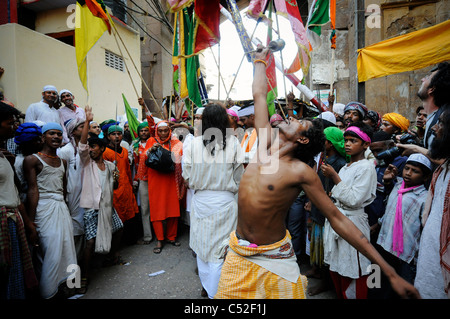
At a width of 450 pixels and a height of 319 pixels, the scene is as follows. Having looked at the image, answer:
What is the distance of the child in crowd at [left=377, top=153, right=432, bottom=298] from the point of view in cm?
248

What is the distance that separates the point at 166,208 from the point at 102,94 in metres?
7.12

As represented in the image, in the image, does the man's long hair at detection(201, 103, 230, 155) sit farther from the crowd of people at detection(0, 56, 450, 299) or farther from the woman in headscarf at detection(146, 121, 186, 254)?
the woman in headscarf at detection(146, 121, 186, 254)

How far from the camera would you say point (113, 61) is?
10.3 metres

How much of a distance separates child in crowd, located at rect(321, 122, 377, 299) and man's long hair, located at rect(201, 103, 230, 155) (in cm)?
114

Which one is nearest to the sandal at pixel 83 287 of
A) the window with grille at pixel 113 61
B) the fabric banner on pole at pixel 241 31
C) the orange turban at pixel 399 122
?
the fabric banner on pole at pixel 241 31

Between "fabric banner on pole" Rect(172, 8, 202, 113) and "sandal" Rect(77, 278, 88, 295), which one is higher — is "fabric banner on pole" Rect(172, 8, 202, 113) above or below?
above

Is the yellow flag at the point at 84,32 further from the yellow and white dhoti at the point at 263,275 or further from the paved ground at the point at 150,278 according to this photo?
the yellow and white dhoti at the point at 263,275

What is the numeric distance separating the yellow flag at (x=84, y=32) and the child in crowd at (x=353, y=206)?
357cm

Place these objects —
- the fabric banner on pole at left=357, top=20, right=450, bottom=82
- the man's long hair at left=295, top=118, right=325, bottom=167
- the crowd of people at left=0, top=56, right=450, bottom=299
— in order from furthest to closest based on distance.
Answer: the fabric banner on pole at left=357, top=20, right=450, bottom=82 < the man's long hair at left=295, top=118, right=325, bottom=167 < the crowd of people at left=0, top=56, right=450, bottom=299

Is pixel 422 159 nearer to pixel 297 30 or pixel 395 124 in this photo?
pixel 395 124

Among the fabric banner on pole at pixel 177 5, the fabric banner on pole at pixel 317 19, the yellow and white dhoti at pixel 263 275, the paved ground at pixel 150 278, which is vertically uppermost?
the fabric banner on pole at pixel 177 5

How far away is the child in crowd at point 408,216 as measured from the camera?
248 centimetres

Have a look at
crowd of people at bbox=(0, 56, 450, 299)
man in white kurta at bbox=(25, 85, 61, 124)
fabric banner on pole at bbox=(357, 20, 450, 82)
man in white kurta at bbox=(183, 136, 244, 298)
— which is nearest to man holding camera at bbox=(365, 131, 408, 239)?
crowd of people at bbox=(0, 56, 450, 299)
